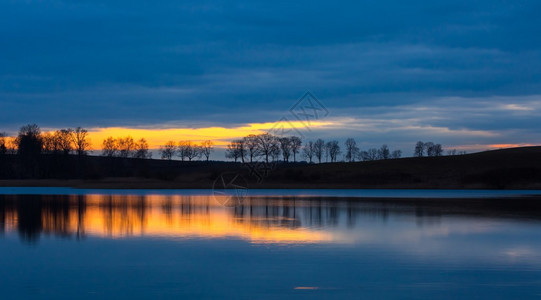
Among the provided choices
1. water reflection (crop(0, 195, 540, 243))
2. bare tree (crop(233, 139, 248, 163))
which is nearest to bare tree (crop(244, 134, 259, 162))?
bare tree (crop(233, 139, 248, 163))

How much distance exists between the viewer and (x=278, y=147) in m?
114

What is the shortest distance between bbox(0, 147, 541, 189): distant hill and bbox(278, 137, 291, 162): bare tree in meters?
15.1

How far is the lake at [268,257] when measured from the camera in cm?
1354

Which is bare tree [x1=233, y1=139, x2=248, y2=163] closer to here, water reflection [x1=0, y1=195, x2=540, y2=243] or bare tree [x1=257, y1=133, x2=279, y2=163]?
bare tree [x1=257, y1=133, x2=279, y2=163]

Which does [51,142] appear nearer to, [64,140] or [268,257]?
[64,140]

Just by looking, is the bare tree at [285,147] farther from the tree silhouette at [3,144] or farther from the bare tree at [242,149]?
the tree silhouette at [3,144]

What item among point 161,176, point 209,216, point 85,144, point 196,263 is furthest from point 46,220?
point 85,144

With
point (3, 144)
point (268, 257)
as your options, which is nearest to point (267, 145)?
point (3, 144)

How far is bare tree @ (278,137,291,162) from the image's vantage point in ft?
386

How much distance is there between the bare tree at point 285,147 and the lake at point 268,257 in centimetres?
8610

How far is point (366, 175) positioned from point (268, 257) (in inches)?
2990

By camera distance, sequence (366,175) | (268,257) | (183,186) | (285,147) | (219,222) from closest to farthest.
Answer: (268,257), (219,222), (183,186), (366,175), (285,147)

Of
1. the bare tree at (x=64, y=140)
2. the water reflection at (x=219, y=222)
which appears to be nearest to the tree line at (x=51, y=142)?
the bare tree at (x=64, y=140)

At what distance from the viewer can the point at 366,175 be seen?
92500 millimetres
